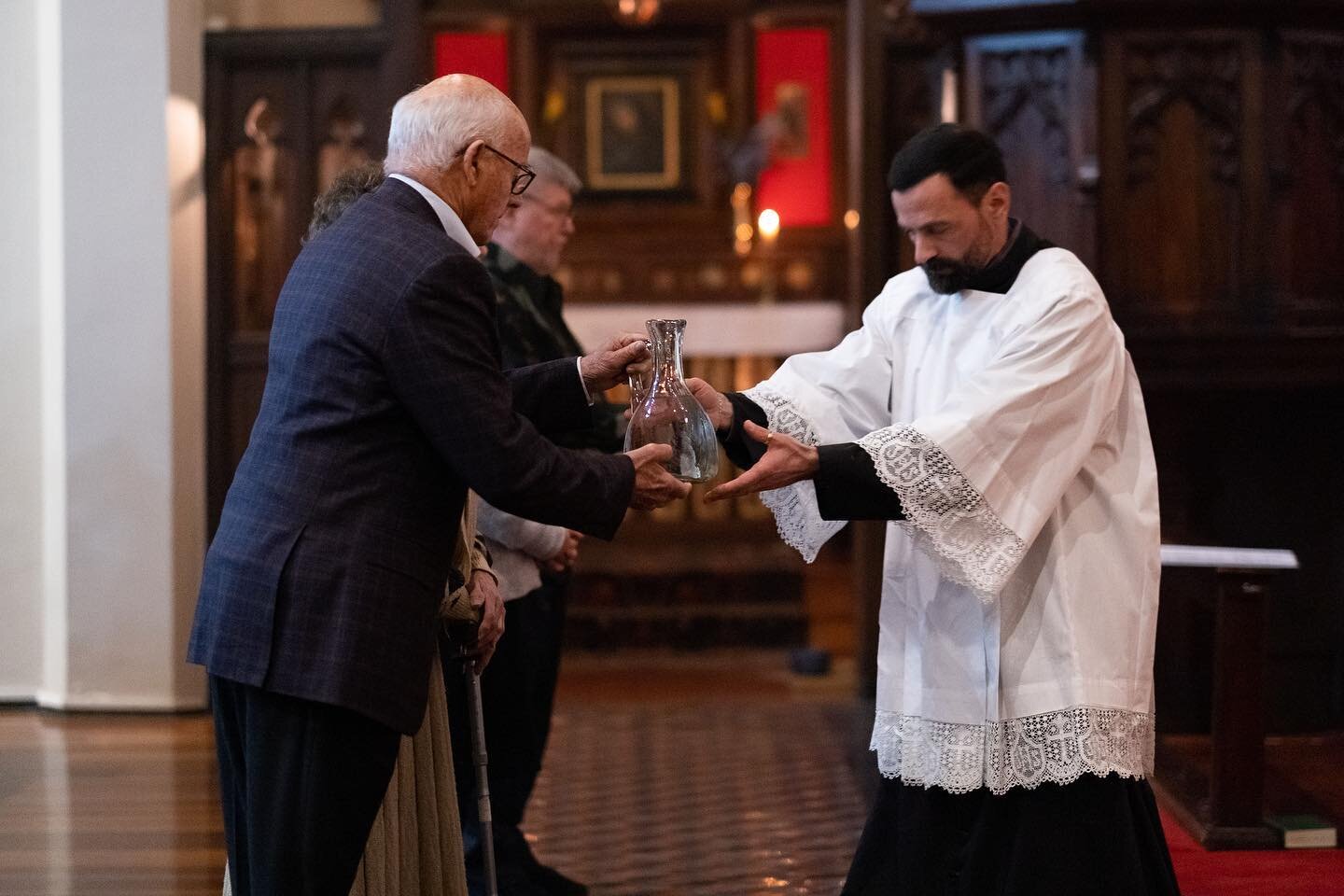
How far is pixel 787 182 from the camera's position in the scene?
848 cm

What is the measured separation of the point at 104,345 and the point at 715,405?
376 cm

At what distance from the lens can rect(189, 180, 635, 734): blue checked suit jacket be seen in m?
2.23

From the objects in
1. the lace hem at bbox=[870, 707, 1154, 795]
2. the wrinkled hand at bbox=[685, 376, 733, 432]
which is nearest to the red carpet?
the lace hem at bbox=[870, 707, 1154, 795]

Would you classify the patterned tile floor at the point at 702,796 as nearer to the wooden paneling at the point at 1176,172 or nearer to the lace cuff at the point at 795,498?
the lace cuff at the point at 795,498

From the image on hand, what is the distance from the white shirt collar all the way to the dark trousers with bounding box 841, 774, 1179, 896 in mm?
1329

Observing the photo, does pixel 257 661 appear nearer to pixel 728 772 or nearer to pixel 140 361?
pixel 728 772

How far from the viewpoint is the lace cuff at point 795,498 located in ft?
10.0

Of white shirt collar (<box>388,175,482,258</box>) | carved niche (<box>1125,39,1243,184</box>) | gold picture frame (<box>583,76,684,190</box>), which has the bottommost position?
white shirt collar (<box>388,175,482,258</box>)

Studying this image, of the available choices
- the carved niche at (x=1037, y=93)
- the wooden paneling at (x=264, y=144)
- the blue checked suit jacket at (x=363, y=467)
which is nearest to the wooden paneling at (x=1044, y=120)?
the carved niche at (x=1037, y=93)

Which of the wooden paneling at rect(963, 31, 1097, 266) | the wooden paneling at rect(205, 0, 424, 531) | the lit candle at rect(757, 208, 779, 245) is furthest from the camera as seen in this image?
the lit candle at rect(757, 208, 779, 245)

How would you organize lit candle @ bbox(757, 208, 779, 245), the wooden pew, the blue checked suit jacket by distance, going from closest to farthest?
the blue checked suit jacket < the wooden pew < lit candle @ bbox(757, 208, 779, 245)

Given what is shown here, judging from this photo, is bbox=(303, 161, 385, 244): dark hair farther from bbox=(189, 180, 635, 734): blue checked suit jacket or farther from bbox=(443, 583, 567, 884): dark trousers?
bbox=(443, 583, 567, 884): dark trousers

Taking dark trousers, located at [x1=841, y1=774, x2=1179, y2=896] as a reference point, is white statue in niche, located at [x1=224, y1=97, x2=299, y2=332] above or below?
above

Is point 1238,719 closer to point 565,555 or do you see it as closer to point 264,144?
point 565,555
